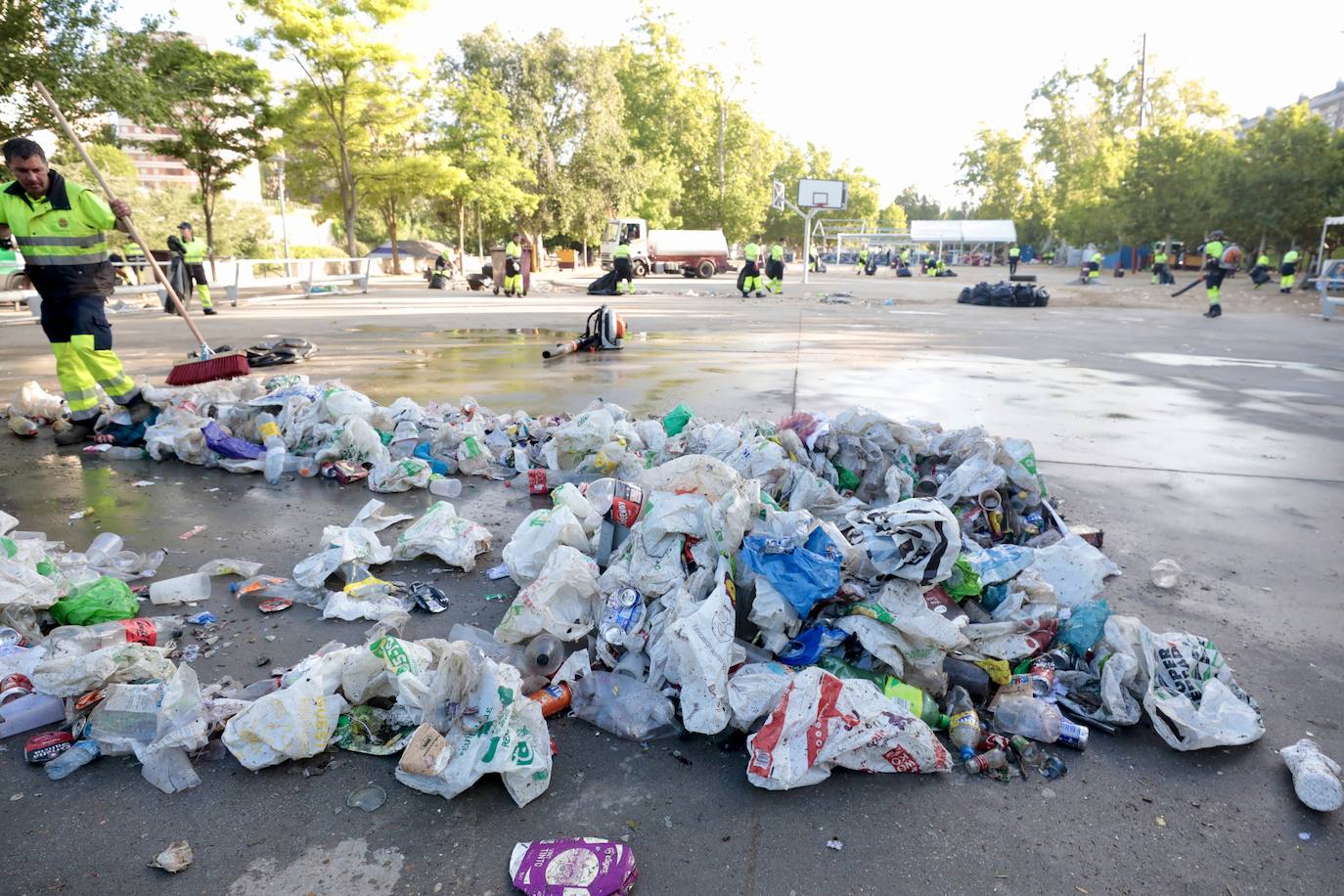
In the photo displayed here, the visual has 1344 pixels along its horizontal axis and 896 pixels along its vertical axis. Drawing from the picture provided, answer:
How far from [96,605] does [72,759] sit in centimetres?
99

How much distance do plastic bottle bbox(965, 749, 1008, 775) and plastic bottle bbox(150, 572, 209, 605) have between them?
9.82 feet

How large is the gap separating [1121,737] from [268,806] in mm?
2507

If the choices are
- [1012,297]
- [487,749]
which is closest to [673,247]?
[1012,297]

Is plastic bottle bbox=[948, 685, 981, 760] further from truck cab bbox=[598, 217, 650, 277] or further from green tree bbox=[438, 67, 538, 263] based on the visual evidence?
truck cab bbox=[598, 217, 650, 277]

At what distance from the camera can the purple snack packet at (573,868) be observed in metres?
1.84

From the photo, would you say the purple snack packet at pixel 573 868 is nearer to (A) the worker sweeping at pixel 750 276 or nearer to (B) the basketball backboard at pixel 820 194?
(A) the worker sweeping at pixel 750 276

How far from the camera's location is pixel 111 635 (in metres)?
2.80

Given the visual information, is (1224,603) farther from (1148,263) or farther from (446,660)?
(1148,263)

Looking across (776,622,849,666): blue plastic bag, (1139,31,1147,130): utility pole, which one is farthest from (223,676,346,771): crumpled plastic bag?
(1139,31,1147,130): utility pole

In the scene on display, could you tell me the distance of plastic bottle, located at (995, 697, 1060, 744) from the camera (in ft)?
7.91

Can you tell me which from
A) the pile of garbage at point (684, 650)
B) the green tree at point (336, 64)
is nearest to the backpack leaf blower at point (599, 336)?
the pile of garbage at point (684, 650)

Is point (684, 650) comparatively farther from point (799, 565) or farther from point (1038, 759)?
point (1038, 759)

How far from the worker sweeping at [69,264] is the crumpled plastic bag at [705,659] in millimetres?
5037

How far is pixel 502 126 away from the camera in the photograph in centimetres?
3284
